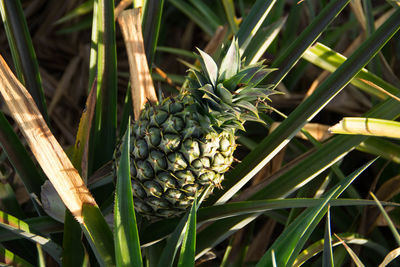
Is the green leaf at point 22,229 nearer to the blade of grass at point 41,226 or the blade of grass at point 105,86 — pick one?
the blade of grass at point 41,226

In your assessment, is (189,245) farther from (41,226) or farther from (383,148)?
(383,148)

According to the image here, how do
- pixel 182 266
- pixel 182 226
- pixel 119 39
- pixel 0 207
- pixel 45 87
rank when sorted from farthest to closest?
pixel 119 39 < pixel 45 87 < pixel 0 207 < pixel 182 226 < pixel 182 266

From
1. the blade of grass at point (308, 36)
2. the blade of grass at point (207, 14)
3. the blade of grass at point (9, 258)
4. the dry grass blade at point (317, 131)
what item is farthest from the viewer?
the blade of grass at point (207, 14)

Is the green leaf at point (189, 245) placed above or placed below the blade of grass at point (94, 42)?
below

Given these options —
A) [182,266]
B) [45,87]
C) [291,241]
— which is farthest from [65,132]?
[291,241]

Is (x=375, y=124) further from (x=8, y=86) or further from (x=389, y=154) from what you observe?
(x=8, y=86)

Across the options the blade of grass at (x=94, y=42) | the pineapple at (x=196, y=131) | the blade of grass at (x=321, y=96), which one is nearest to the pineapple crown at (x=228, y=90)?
the pineapple at (x=196, y=131)
